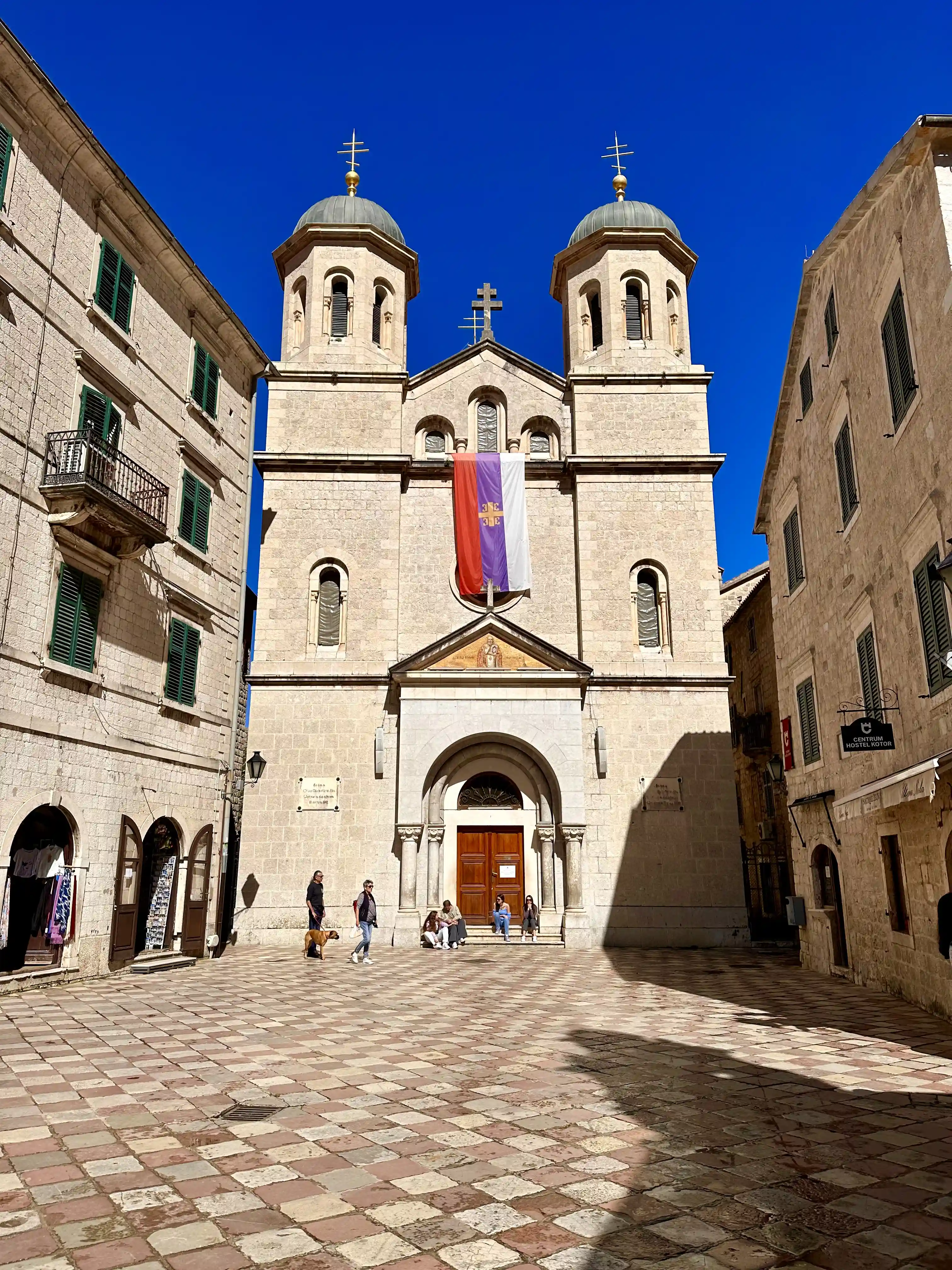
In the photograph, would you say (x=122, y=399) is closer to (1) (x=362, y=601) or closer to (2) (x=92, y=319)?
(2) (x=92, y=319)

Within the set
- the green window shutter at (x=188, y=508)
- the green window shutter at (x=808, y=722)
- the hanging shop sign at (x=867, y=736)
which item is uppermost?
the green window shutter at (x=188, y=508)

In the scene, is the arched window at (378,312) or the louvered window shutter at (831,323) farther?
the arched window at (378,312)

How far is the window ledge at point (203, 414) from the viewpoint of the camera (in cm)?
1788

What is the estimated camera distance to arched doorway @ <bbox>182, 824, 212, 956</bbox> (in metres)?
16.7

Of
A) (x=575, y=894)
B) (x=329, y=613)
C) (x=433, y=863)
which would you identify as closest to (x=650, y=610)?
(x=575, y=894)

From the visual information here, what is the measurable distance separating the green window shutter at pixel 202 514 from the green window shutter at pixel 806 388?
12.0 meters

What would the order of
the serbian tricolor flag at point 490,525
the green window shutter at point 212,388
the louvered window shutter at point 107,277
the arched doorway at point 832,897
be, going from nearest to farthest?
the arched doorway at point 832,897, the louvered window shutter at point 107,277, the green window shutter at point 212,388, the serbian tricolor flag at point 490,525

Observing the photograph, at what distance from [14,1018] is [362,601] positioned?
1365cm

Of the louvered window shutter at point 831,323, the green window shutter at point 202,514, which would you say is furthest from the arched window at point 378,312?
the louvered window shutter at point 831,323

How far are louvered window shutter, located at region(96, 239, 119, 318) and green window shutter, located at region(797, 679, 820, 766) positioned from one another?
1410cm

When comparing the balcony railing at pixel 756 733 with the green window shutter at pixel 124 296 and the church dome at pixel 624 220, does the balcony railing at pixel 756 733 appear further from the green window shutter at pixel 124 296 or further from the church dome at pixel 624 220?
the green window shutter at pixel 124 296

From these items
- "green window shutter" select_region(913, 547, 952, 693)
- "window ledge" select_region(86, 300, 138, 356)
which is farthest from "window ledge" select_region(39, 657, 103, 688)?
"green window shutter" select_region(913, 547, 952, 693)

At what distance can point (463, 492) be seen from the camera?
23156 mm

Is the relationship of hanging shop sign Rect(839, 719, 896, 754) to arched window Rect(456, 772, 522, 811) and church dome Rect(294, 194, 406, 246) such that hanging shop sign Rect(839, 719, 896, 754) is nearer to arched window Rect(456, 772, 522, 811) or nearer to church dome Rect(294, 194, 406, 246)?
arched window Rect(456, 772, 522, 811)
